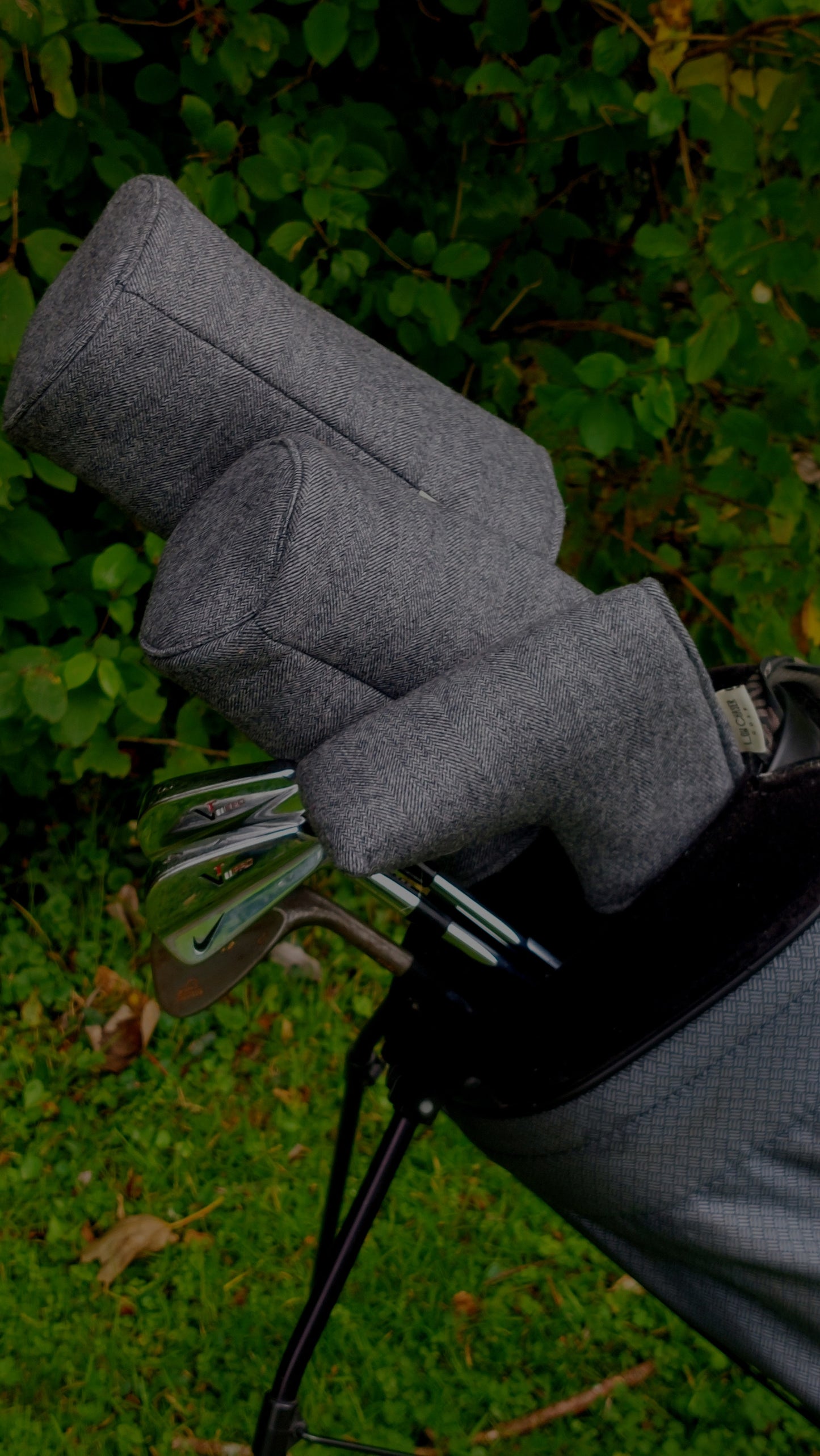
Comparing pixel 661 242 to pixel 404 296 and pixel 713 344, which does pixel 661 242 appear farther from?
pixel 404 296

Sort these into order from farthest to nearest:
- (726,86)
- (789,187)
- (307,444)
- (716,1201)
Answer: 1. (726,86)
2. (789,187)
3. (716,1201)
4. (307,444)

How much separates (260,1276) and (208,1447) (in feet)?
0.73

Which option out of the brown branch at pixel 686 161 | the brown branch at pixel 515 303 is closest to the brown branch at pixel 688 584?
the brown branch at pixel 515 303

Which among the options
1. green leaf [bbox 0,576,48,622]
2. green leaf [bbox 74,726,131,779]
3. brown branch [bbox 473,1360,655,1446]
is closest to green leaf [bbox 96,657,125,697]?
green leaf [bbox 0,576,48,622]

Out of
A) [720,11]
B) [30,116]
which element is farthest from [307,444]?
[30,116]

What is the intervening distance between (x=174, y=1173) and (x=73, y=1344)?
0.27 m

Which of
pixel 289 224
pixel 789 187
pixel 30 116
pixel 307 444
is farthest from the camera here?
pixel 30 116

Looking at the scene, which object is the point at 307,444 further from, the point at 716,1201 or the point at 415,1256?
the point at 415,1256

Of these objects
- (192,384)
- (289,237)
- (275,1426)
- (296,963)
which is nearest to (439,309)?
(289,237)

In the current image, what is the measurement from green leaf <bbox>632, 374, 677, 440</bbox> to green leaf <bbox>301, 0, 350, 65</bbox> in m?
0.51

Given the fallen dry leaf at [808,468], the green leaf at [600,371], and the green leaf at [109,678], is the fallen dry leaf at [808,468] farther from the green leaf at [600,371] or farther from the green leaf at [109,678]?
the green leaf at [109,678]

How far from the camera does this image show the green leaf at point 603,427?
134 cm

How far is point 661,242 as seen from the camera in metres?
1.32

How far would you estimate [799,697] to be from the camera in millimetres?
915
